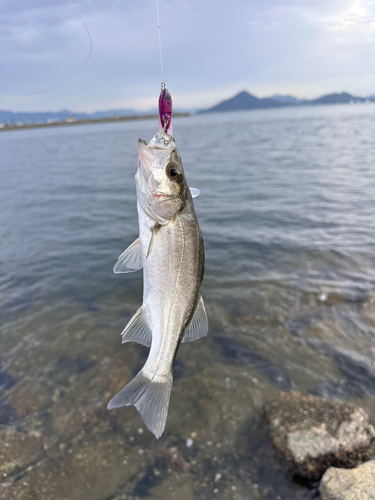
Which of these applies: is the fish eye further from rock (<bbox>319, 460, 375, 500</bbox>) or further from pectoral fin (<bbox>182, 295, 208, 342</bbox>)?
rock (<bbox>319, 460, 375, 500</bbox>)

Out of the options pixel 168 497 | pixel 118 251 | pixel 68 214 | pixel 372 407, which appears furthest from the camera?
pixel 68 214

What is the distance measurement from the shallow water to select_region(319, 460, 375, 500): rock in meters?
0.41

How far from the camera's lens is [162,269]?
10.4 ft

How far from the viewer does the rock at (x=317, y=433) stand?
417cm

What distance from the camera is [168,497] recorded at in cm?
411

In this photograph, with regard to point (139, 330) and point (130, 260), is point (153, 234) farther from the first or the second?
point (139, 330)

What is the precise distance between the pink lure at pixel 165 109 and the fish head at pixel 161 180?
2.04ft

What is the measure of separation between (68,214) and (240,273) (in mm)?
10365

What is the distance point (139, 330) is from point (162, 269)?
2.63 feet

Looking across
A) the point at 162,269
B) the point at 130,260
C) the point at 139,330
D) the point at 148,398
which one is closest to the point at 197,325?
the point at 139,330

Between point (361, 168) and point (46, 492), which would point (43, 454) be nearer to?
point (46, 492)

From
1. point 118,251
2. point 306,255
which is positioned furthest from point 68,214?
point 306,255

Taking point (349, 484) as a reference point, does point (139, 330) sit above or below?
above

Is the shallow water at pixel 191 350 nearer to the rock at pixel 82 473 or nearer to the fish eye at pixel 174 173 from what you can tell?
the rock at pixel 82 473
